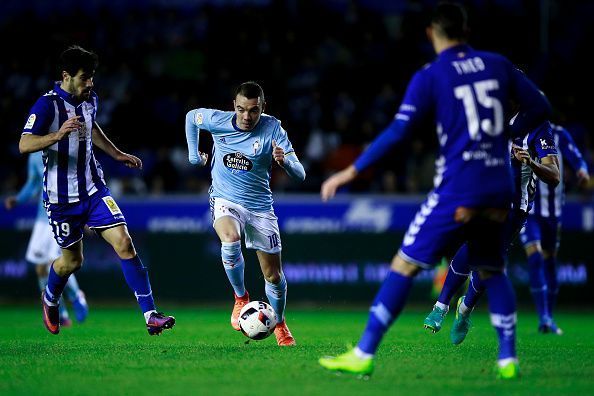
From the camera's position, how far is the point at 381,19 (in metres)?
19.9

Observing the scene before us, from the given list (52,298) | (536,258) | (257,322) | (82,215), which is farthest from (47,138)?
(536,258)

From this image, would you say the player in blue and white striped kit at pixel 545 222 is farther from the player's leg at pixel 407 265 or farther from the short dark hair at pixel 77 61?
the player's leg at pixel 407 265

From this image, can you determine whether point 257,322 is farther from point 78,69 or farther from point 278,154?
point 78,69

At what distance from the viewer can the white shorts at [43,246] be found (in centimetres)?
1328

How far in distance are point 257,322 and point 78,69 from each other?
2766 millimetres

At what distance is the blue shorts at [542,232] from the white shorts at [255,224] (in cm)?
375

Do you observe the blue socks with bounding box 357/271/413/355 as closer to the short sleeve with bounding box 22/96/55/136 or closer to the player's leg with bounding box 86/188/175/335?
the player's leg with bounding box 86/188/175/335

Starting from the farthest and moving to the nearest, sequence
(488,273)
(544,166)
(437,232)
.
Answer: (544,166) → (488,273) → (437,232)

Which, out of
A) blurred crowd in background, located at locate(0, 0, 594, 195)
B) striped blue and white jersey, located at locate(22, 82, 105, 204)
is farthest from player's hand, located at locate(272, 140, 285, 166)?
blurred crowd in background, located at locate(0, 0, 594, 195)

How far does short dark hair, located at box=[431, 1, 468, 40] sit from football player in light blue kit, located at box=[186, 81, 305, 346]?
3.04m

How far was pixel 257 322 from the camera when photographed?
9109 millimetres

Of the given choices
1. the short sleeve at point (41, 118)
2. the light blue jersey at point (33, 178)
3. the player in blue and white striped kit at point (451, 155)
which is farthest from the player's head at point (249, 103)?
the light blue jersey at point (33, 178)

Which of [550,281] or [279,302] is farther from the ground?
[279,302]

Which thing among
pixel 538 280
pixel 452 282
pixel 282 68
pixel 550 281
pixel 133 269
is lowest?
pixel 550 281
